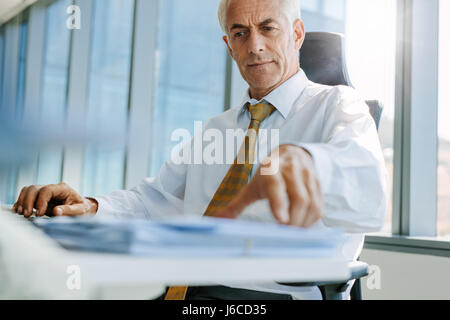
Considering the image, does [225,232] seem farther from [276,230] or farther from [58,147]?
[58,147]

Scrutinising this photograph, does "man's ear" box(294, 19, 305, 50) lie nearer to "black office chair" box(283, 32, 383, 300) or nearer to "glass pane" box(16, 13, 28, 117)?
"black office chair" box(283, 32, 383, 300)

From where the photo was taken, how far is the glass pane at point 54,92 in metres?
2.67

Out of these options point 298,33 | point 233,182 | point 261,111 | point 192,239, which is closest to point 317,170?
point 192,239

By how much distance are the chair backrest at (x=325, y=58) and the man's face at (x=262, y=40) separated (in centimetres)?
14

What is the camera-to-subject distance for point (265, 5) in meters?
1.06

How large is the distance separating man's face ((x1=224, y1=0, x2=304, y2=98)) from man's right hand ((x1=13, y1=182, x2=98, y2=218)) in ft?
1.79

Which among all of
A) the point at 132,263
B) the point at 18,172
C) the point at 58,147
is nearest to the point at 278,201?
the point at 132,263

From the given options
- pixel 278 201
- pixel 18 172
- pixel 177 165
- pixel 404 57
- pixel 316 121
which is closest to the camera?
pixel 278 201

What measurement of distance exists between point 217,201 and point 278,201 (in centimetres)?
47

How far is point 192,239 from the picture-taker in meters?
0.31

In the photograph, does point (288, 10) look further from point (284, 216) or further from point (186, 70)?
point (186, 70)

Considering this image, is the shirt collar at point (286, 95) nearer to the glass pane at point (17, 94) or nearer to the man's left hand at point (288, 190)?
the man's left hand at point (288, 190)

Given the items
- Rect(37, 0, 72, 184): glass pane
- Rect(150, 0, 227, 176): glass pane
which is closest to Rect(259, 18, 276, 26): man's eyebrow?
Rect(150, 0, 227, 176): glass pane

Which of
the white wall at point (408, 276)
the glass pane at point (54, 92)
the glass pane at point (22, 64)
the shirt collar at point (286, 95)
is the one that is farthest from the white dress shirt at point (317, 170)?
the glass pane at point (22, 64)
